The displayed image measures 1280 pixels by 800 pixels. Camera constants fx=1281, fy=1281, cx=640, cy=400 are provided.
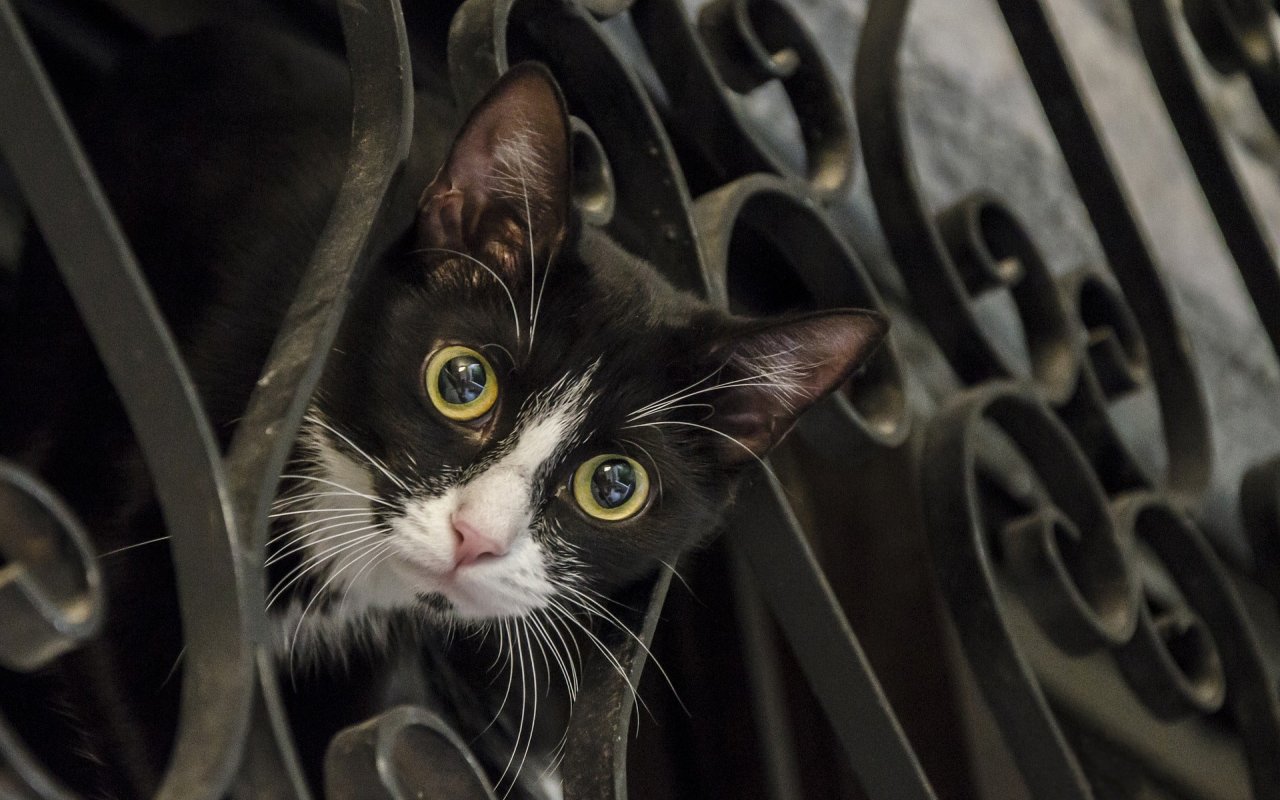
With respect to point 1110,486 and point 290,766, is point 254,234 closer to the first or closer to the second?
point 290,766

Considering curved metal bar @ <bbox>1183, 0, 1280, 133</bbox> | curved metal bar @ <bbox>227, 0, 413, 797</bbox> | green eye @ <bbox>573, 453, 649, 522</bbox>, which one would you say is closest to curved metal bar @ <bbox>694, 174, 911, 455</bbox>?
green eye @ <bbox>573, 453, 649, 522</bbox>

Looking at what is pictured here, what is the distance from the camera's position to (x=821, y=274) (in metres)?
0.82

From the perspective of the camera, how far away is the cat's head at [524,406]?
2.49 ft

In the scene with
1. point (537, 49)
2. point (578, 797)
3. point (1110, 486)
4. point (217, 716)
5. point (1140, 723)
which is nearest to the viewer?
point (217, 716)

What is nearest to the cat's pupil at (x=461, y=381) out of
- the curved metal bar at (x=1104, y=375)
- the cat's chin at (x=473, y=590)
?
the cat's chin at (x=473, y=590)

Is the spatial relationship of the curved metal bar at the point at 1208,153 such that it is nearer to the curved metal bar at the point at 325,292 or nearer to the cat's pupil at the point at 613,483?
the cat's pupil at the point at 613,483

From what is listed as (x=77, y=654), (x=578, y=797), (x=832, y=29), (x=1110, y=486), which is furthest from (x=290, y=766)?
(x=832, y=29)

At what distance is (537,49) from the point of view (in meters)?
0.71

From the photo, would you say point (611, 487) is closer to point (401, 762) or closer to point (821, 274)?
point (821, 274)

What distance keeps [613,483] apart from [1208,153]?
49 centimetres

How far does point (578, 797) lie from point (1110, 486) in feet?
1.71

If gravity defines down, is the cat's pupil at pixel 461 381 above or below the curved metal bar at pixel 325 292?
below

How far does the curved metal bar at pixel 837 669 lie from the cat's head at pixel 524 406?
4.5 inches

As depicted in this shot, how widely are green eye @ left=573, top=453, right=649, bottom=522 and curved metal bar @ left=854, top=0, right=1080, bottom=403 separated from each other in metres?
0.22
